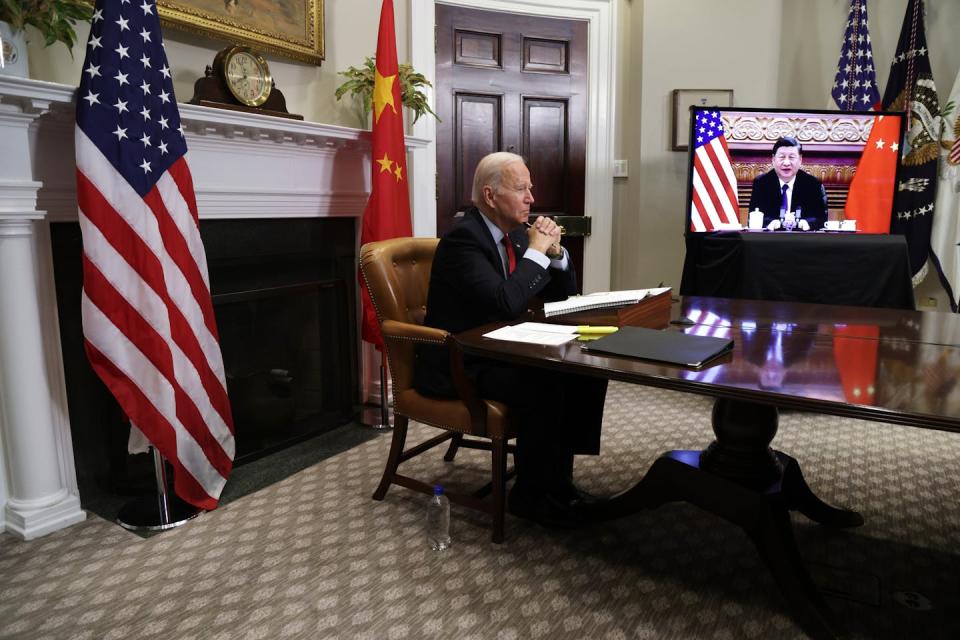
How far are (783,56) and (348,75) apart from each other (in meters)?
3.02

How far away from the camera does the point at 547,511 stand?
2092mm

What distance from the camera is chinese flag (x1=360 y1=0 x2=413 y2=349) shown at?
9.59 feet

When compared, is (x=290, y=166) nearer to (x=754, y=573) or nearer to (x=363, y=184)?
(x=363, y=184)

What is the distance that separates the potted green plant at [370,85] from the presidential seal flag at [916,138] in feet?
9.57

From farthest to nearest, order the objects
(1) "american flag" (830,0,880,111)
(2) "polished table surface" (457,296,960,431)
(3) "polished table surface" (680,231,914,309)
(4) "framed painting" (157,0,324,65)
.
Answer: (1) "american flag" (830,0,880,111)
(3) "polished table surface" (680,231,914,309)
(4) "framed painting" (157,0,324,65)
(2) "polished table surface" (457,296,960,431)

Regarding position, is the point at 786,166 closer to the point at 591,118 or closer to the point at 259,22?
the point at 591,118

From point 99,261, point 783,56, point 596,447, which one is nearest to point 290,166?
point 99,261

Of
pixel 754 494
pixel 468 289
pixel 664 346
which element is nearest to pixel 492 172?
pixel 468 289

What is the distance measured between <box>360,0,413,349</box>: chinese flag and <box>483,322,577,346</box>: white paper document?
124 centimetres

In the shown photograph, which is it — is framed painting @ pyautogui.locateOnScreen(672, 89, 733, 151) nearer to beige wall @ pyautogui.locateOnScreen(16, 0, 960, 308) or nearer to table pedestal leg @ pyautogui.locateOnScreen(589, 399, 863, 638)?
beige wall @ pyautogui.locateOnScreen(16, 0, 960, 308)

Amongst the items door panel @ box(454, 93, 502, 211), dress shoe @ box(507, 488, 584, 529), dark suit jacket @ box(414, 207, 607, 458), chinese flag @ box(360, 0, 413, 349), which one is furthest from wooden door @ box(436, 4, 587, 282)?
dress shoe @ box(507, 488, 584, 529)

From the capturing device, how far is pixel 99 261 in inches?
77.0

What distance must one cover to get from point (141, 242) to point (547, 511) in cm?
153

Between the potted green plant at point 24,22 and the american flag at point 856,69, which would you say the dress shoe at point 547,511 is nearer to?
the potted green plant at point 24,22
